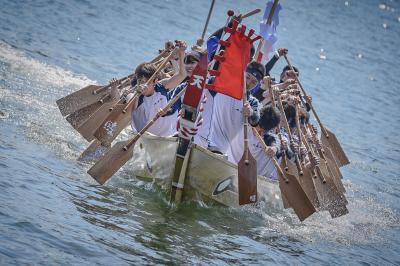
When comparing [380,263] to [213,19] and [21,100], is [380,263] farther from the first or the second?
[213,19]

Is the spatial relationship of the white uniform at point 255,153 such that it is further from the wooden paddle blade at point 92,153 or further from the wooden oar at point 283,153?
the wooden paddle blade at point 92,153

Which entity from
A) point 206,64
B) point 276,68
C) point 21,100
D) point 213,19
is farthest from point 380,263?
point 213,19

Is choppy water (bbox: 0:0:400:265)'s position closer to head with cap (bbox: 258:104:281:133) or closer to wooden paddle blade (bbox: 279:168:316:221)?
wooden paddle blade (bbox: 279:168:316:221)

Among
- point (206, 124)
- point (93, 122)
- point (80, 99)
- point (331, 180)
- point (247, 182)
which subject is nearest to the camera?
point (247, 182)

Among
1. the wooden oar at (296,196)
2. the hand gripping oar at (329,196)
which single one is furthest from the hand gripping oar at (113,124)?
the hand gripping oar at (329,196)

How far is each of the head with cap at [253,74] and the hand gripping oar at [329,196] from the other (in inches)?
71.1

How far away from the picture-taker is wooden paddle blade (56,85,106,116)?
11.7 metres

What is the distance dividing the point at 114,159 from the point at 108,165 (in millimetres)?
118

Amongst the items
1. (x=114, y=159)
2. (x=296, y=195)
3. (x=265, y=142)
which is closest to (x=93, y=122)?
(x=114, y=159)

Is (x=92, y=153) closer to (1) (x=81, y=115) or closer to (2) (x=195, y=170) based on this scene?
(1) (x=81, y=115)

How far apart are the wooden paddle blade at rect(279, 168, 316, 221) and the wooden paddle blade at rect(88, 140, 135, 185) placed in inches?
88.3

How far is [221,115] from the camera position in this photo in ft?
34.2

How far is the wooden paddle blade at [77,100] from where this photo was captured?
11.7 metres

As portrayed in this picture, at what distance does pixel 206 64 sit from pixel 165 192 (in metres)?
1.88
